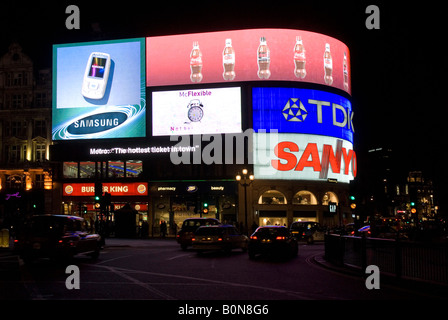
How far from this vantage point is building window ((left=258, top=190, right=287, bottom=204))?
51.4 m

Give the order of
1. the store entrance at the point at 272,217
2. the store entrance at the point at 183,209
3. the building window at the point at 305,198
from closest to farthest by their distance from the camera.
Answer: the store entrance at the point at 183,209
the store entrance at the point at 272,217
the building window at the point at 305,198

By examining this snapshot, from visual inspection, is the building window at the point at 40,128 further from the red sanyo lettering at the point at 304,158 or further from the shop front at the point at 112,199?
the red sanyo lettering at the point at 304,158

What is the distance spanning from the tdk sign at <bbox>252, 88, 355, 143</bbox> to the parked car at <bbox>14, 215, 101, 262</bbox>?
34.2 m

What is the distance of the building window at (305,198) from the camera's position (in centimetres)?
5234

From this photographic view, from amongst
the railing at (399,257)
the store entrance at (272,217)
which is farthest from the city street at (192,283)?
the store entrance at (272,217)

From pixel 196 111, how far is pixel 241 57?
26.8 ft

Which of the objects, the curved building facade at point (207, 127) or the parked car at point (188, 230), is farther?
the curved building facade at point (207, 127)

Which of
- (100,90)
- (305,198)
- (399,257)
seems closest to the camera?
(399,257)

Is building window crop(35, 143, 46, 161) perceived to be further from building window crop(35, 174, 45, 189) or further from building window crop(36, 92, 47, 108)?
building window crop(36, 92, 47, 108)

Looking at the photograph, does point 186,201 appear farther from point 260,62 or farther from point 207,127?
point 260,62

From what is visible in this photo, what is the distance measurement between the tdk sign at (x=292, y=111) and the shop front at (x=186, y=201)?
766 centimetres

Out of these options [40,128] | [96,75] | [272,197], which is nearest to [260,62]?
[272,197]

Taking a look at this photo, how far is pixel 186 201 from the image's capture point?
50.0 meters
